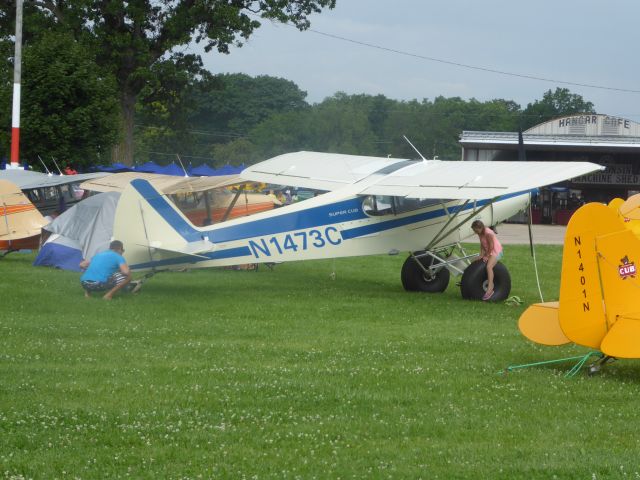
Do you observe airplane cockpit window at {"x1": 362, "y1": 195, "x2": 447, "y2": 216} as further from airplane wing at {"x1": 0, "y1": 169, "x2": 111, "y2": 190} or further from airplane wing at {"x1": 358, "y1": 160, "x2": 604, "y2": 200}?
airplane wing at {"x1": 0, "y1": 169, "x2": 111, "y2": 190}

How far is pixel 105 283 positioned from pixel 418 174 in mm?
5531

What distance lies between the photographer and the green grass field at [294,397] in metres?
5.94

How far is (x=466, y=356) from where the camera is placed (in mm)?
9844

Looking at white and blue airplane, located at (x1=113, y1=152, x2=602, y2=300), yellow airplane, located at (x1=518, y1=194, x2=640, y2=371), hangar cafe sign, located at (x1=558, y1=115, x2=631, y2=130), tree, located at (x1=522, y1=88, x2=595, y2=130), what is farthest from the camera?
tree, located at (x1=522, y1=88, x2=595, y2=130)

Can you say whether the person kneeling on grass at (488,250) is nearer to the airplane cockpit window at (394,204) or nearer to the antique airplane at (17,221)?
the airplane cockpit window at (394,204)

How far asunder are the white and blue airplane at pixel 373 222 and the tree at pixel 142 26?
1934 cm

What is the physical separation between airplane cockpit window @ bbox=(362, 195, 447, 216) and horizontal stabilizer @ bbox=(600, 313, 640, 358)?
7783 mm

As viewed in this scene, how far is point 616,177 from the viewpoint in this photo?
172 feet

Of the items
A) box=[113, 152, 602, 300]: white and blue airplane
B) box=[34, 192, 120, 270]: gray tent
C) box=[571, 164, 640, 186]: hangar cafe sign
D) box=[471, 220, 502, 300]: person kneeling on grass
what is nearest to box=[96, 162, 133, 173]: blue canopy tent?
box=[34, 192, 120, 270]: gray tent

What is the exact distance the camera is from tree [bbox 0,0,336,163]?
113 ft

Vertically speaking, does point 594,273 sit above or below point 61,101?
below

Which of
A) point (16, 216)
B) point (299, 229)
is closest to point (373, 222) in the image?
point (299, 229)

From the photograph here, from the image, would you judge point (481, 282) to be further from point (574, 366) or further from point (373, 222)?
point (574, 366)

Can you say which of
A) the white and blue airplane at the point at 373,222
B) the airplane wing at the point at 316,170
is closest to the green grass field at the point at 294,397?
the white and blue airplane at the point at 373,222
